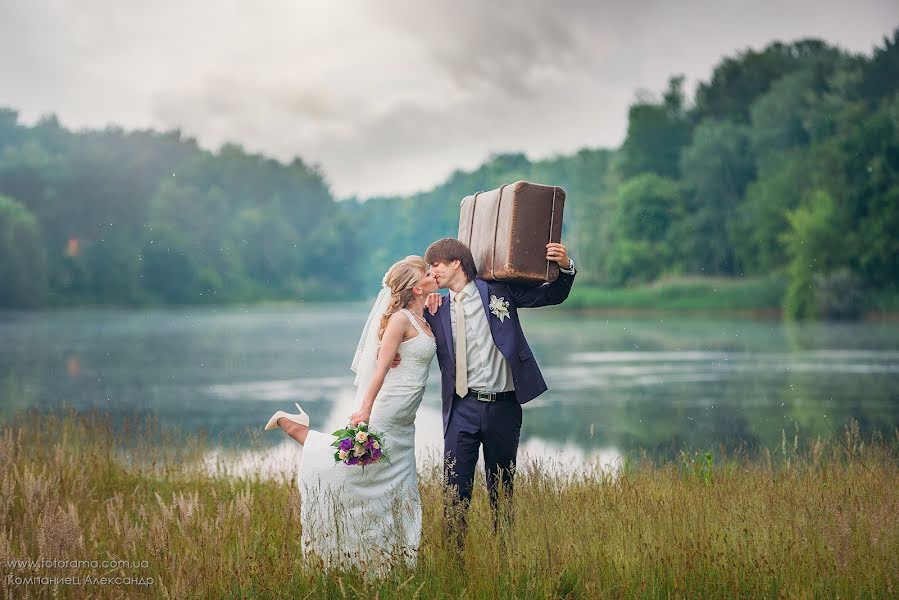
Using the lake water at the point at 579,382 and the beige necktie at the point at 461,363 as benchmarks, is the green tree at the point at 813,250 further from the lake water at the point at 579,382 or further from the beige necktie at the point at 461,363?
the beige necktie at the point at 461,363

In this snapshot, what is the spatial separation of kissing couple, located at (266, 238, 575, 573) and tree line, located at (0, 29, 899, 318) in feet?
154

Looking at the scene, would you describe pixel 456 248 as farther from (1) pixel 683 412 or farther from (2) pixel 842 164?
(2) pixel 842 164

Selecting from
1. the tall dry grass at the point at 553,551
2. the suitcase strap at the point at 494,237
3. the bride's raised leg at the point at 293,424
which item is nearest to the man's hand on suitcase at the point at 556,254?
the suitcase strap at the point at 494,237

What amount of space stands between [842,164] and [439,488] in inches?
1958

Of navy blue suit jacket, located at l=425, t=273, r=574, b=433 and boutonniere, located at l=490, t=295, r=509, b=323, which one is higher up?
boutonniere, located at l=490, t=295, r=509, b=323

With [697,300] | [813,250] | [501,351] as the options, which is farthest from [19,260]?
[501,351]

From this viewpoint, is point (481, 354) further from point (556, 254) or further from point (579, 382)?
point (579, 382)

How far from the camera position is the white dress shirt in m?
5.83

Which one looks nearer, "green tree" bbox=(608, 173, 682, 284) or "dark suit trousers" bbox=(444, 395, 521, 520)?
"dark suit trousers" bbox=(444, 395, 521, 520)

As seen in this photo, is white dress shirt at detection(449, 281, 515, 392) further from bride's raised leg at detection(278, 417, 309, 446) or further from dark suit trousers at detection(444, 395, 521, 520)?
bride's raised leg at detection(278, 417, 309, 446)

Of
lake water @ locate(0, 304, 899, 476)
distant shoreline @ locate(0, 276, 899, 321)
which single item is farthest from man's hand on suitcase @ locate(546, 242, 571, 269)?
distant shoreline @ locate(0, 276, 899, 321)

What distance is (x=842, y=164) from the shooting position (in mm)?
50625

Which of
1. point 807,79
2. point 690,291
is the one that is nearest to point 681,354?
point 690,291

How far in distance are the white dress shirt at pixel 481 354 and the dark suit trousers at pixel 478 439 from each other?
0.11m
